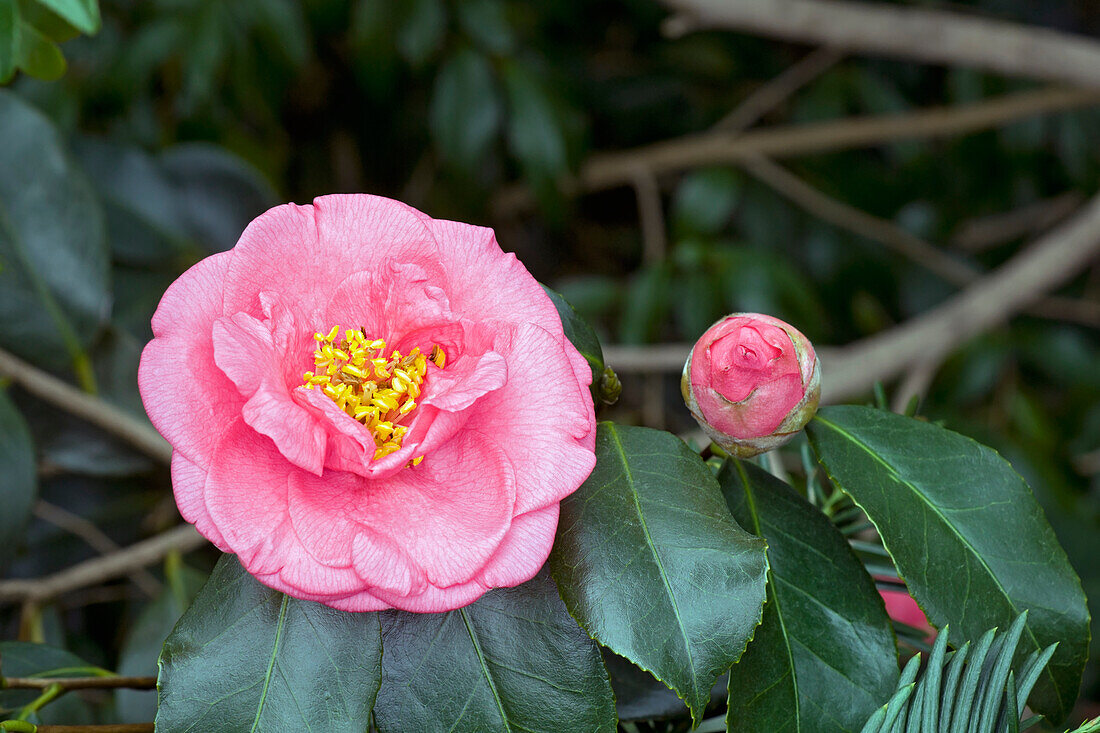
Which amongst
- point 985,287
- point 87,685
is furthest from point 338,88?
point 87,685

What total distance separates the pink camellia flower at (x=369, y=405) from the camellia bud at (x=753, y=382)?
0.07m

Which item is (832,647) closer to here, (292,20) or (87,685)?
(87,685)

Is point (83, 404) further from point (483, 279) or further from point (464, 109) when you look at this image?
point (464, 109)

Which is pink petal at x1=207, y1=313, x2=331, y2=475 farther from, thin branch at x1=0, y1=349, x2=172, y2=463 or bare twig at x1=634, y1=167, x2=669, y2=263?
bare twig at x1=634, y1=167, x2=669, y2=263

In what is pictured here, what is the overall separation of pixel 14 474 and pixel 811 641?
67 centimetres

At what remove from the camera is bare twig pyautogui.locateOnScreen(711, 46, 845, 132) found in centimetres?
170

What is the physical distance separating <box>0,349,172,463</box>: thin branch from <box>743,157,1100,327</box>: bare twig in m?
1.19

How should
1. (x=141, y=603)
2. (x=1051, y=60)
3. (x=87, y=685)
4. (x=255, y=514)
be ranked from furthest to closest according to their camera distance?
(x=1051, y=60), (x=141, y=603), (x=87, y=685), (x=255, y=514)

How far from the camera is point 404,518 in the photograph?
1.24 ft

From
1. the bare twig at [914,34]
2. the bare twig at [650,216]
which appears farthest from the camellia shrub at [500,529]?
the bare twig at [650,216]

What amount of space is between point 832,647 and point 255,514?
29 cm

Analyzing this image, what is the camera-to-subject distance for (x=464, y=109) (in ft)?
4.46

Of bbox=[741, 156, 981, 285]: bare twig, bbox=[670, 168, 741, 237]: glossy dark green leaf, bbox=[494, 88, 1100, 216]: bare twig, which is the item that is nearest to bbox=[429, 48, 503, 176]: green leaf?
bbox=[494, 88, 1100, 216]: bare twig

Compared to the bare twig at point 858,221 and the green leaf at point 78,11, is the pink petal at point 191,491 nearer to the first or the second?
the green leaf at point 78,11
